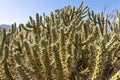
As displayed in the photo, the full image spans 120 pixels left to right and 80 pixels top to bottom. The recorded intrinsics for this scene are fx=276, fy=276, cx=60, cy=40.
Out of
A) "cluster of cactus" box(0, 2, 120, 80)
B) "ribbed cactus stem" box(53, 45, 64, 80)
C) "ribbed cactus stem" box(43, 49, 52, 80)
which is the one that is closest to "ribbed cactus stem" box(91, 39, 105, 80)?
"cluster of cactus" box(0, 2, 120, 80)

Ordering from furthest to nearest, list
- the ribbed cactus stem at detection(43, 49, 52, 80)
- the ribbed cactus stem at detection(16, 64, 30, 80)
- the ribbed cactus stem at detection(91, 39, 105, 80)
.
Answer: the ribbed cactus stem at detection(43, 49, 52, 80) → the ribbed cactus stem at detection(16, 64, 30, 80) → the ribbed cactus stem at detection(91, 39, 105, 80)

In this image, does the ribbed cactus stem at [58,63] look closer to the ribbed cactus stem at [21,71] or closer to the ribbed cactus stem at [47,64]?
the ribbed cactus stem at [47,64]

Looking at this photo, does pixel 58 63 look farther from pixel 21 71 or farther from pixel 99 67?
pixel 99 67

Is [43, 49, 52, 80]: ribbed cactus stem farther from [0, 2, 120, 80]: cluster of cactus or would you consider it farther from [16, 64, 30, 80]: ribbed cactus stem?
[16, 64, 30, 80]: ribbed cactus stem

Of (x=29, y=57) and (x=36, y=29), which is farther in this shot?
(x=36, y=29)

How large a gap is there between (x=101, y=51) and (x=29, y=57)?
3.08ft

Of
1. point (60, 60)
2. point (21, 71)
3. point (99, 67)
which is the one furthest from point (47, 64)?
point (99, 67)

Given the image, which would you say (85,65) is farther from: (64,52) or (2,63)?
(2,63)

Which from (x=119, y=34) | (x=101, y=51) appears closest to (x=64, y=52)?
(x=101, y=51)

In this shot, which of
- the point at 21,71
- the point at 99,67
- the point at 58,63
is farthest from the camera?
the point at 58,63

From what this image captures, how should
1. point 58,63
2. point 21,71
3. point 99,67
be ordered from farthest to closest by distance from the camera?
point 58,63 < point 21,71 < point 99,67

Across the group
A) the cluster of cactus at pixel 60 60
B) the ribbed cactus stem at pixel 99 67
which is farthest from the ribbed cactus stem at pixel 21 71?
the ribbed cactus stem at pixel 99 67

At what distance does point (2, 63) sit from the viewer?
8.38 feet

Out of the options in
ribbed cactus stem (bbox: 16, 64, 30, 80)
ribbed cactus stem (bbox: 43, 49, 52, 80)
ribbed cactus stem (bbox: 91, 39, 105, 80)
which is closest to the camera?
ribbed cactus stem (bbox: 91, 39, 105, 80)
